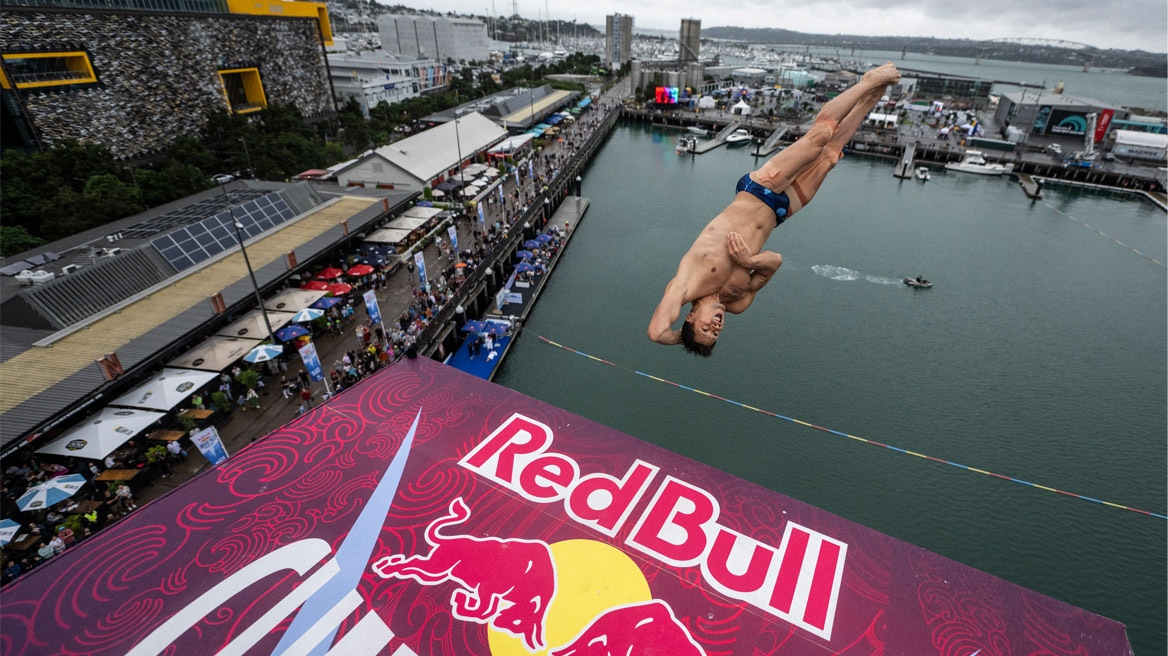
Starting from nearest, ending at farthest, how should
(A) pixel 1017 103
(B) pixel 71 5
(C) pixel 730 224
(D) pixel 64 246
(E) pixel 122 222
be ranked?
1. (C) pixel 730 224
2. (D) pixel 64 246
3. (E) pixel 122 222
4. (B) pixel 71 5
5. (A) pixel 1017 103

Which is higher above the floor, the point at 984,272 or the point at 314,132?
the point at 314,132

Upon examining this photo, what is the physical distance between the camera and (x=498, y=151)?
199 ft

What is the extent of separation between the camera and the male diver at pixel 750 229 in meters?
8.20

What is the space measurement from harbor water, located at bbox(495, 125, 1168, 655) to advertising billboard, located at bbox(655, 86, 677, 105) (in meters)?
61.7

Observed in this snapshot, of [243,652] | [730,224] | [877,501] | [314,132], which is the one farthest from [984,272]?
[314,132]

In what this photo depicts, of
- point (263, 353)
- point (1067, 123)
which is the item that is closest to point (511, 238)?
point (263, 353)

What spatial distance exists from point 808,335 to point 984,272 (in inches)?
906

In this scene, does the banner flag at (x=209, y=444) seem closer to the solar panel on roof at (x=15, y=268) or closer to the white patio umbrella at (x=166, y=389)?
the white patio umbrella at (x=166, y=389)

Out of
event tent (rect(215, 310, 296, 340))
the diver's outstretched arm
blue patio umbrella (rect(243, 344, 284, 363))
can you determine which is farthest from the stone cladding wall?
the diver's outstretched arm

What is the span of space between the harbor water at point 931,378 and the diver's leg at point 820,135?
1825cm

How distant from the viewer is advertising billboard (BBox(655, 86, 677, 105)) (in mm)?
105312

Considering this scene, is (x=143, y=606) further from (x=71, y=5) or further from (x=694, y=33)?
(x=694, y=33)

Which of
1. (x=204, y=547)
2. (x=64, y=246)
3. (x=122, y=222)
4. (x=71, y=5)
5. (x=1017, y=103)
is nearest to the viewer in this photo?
(x=204, y=547)

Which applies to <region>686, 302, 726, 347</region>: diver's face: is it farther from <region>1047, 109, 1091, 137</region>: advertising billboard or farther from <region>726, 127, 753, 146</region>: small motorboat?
<region>1047, 109, 1091, 137</region>: advertising billboard
